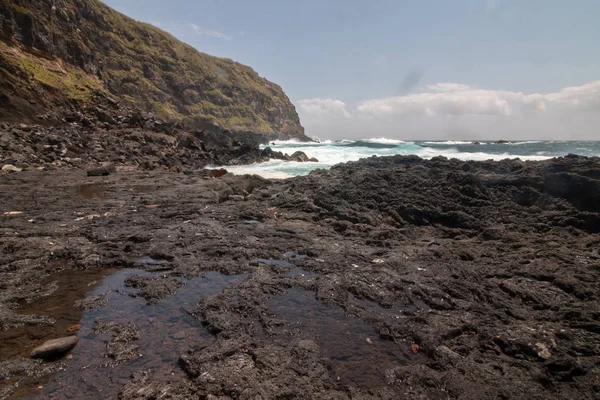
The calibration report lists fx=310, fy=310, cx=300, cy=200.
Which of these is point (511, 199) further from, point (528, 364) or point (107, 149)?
point (107, 149)

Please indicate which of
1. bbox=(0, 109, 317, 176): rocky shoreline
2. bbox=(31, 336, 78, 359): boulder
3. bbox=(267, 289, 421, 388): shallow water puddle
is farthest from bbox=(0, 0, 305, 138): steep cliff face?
bbox=(267, 289, 421, 388): shallow water puddle

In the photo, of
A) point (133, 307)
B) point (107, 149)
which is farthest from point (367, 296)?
point (107, 149)

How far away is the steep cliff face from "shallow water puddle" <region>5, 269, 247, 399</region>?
26782mm

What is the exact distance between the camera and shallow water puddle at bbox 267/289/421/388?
11.8ft

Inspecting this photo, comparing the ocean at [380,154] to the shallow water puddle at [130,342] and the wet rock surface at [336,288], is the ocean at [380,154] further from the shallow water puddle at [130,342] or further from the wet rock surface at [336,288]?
the shallow water puddle at [130,342]

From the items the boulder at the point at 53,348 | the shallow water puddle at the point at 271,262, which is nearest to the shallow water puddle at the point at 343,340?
the shallow water puddle at the point at 271,262

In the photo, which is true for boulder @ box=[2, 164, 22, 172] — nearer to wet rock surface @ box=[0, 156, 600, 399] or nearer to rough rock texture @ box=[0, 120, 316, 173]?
rough rock texture @ box=[0, 120, 316, 173]

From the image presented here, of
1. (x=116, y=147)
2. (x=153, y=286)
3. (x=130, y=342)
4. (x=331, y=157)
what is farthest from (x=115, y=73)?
(x=130, y=342)

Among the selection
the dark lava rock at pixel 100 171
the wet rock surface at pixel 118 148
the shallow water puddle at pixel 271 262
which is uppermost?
the wet rock surface at pixel 118 148

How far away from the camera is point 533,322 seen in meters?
4.52

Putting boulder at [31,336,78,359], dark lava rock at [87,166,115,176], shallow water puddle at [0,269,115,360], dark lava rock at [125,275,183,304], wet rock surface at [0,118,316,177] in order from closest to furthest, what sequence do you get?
boulder at [31,336,78,359] → shallow water puddle at [0,269,115,360] → dark lava rock at [125,275,183,304] → dark lava rock at [87,166,115,176] → wet rock surface at [0,118,316,177]

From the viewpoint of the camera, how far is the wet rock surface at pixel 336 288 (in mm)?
3459

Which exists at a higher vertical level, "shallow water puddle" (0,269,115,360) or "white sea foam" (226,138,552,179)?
"white sea foam" (226,138,552,179)

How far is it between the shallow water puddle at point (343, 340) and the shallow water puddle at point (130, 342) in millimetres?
1312
